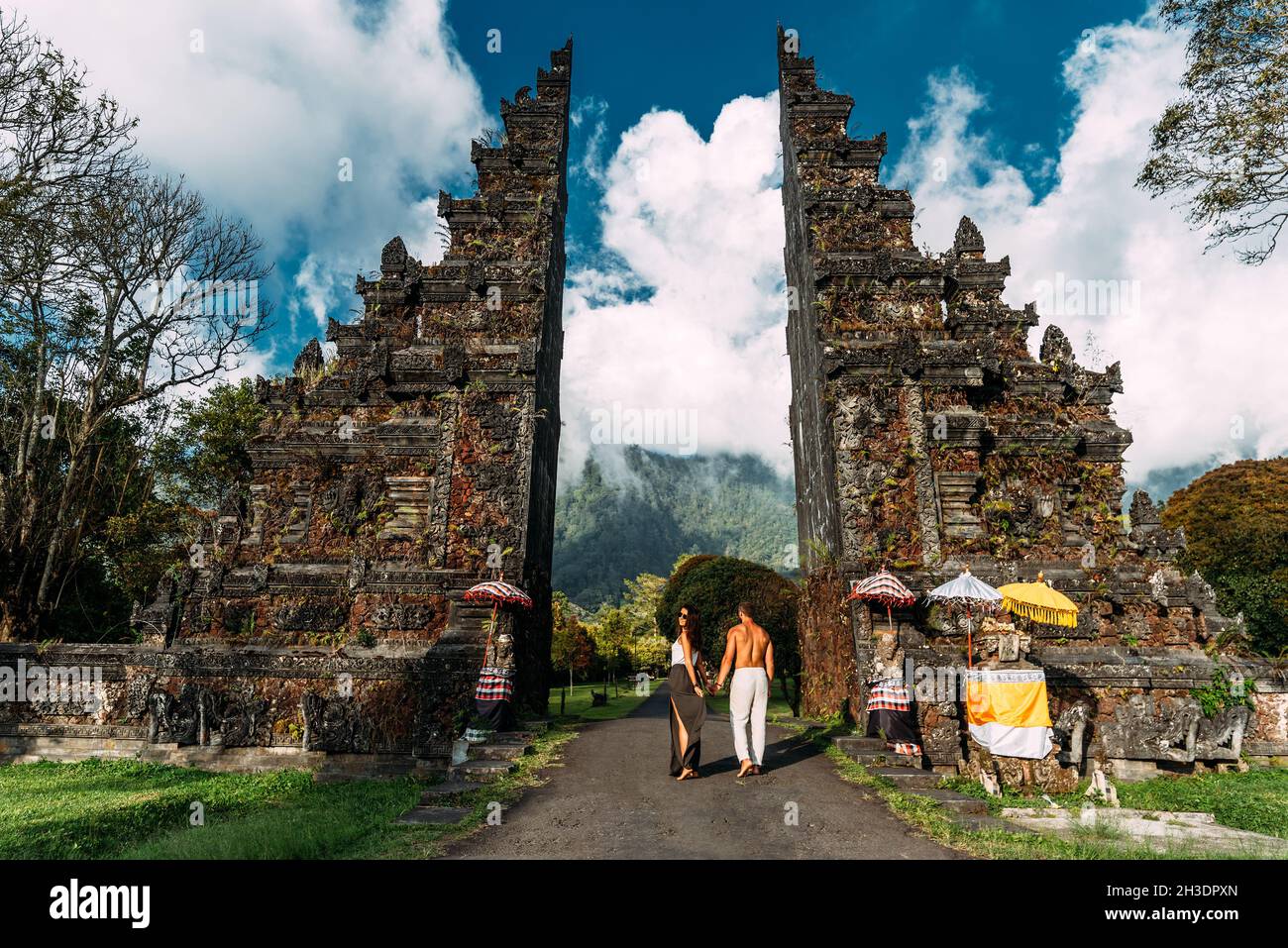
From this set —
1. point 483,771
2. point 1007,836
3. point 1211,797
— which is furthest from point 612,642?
point 1007,836

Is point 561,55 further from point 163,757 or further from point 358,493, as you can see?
point 163,757

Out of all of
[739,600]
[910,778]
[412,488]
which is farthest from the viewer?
[739,600]

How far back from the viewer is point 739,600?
29.5 m

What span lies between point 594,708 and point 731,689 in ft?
52.7

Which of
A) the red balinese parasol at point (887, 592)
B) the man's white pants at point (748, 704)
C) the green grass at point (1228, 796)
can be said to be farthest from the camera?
the red balinese parasol at point (887, 592)

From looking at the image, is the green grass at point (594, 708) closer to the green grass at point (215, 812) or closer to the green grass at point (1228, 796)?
the green grass at point (215, 812)

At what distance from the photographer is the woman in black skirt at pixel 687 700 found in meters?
8.62

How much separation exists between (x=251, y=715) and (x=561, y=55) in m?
23.0

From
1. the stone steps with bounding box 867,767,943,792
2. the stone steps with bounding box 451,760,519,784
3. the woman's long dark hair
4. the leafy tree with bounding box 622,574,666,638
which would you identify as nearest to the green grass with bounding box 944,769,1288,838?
the stone steps with bounding box 867,767,943,792

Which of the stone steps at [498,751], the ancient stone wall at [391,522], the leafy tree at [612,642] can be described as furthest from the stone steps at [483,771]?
the leafy tree at [612,642]

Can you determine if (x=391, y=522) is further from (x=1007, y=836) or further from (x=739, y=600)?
(x=739, y=600)

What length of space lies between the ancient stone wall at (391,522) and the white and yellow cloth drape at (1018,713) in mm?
8504

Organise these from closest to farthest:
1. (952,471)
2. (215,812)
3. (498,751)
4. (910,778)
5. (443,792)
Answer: (443,792) → (910,778) → (215,812) → (498,751) → (952,471)
